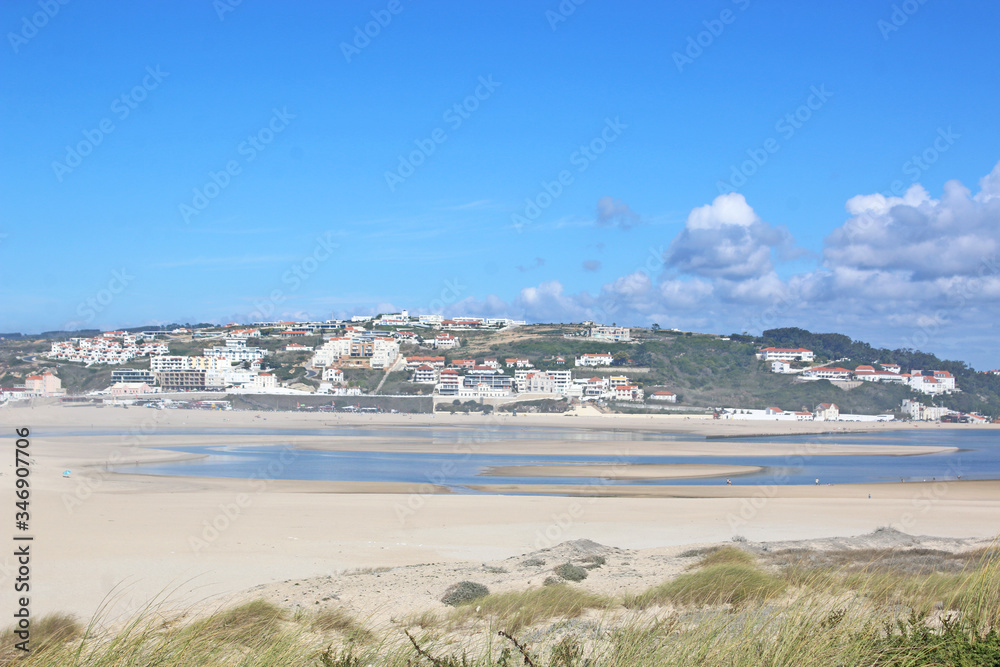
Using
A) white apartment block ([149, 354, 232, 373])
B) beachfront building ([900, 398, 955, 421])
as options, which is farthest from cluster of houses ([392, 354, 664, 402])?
white apartment block ([149, 354, 232, 373])

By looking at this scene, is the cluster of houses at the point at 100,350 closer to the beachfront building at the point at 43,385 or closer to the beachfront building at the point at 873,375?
the beachfront building at the point at 43,385

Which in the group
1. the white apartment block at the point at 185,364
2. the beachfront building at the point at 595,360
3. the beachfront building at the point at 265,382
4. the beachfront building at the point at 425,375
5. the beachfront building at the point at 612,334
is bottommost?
the beachfront building at the point at 265,382

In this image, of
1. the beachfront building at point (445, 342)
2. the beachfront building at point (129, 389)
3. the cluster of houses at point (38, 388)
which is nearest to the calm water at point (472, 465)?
the beachfront building at point (129, 389)

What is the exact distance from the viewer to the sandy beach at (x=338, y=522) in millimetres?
10672

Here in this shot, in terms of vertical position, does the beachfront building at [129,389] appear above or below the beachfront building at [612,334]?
below

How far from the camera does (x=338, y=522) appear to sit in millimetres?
15719

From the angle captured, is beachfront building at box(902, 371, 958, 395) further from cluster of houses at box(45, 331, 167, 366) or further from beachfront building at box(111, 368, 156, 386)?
cluster of houses at box(45, 331, 167, 366)

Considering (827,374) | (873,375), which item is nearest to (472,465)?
(827,374)

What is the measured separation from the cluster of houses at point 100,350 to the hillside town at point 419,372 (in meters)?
0.17

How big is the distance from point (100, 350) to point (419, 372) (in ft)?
170

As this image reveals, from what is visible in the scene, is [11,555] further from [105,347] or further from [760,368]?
[105,347]

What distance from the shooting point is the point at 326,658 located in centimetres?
324

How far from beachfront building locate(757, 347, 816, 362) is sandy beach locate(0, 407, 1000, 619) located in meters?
89.2

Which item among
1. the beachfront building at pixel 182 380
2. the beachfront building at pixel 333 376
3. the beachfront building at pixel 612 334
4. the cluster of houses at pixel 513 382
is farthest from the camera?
the beachfront building at pixel 612 334
